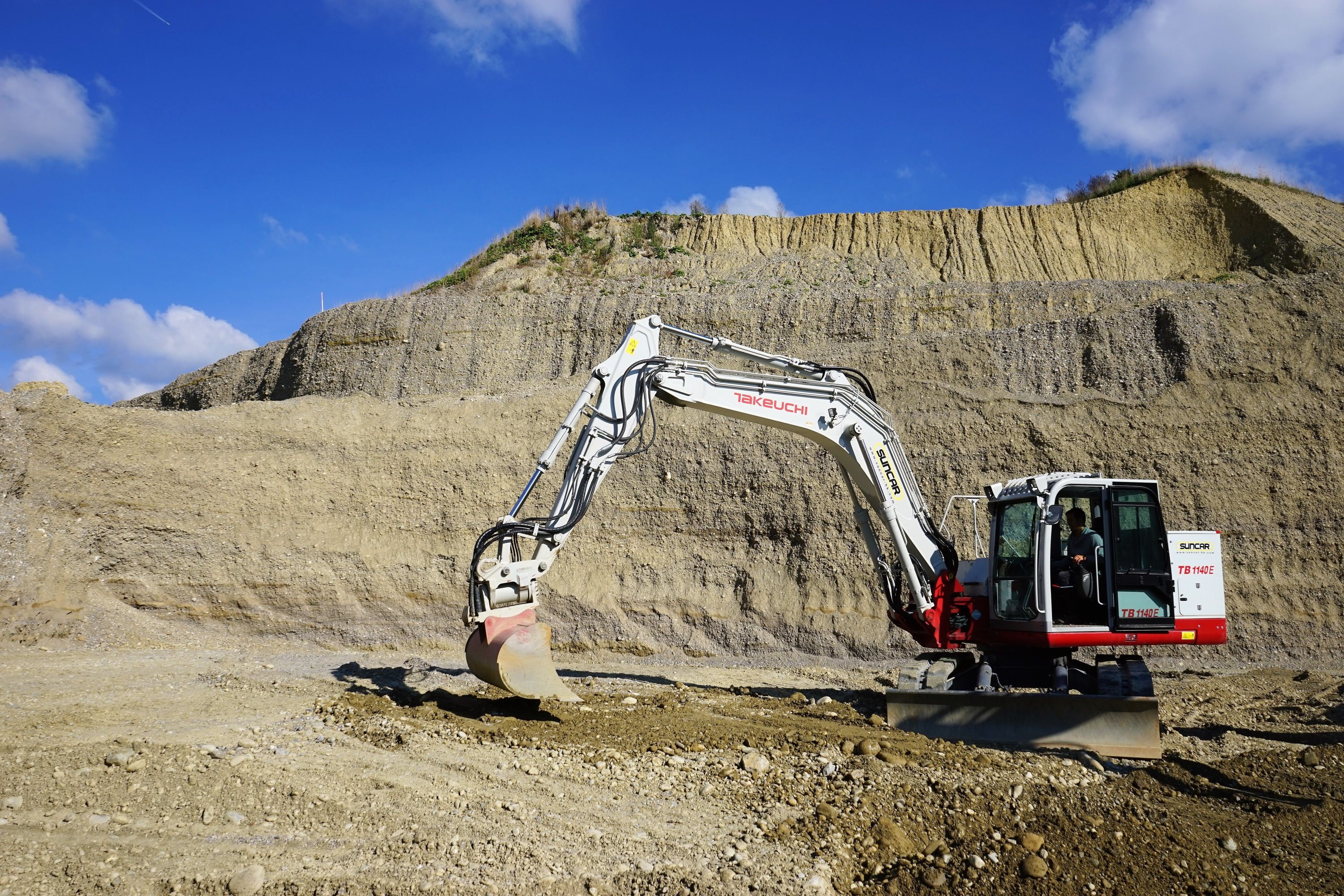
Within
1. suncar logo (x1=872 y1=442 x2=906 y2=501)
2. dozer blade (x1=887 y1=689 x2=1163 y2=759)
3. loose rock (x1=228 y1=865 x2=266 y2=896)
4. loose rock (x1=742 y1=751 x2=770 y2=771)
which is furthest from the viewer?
suncar logo (x1=872 y1=442 x2=906 y2=501)

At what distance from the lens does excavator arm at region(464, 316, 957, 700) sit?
825cm

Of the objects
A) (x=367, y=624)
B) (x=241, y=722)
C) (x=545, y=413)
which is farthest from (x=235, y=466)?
(x=241, y=722)

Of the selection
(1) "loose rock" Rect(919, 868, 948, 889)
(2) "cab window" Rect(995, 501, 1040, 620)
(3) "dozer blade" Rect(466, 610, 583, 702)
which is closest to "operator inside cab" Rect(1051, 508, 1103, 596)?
(2) "cab window" Rect(995, 501, 1040, 620)

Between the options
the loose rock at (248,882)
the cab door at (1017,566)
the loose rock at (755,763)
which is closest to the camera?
the loose rock at (248,882)

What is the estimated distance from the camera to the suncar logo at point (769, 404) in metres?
9.14

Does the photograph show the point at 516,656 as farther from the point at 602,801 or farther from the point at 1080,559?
the point at 1080,559

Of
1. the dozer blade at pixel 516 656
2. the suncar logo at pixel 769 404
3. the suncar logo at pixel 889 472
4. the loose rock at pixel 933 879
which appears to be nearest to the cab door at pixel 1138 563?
the suncar logo at pixel 889 472

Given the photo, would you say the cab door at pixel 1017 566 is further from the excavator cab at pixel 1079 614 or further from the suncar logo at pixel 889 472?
the suncar logo at pixel 889 472

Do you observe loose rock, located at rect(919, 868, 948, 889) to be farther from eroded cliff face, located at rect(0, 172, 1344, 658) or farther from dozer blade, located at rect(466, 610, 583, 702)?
eroded cliff face, located at rect(0, 172, 1344, 658)

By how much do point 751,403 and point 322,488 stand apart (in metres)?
8.04

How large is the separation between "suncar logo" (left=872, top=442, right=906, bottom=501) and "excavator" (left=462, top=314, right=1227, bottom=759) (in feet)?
0.06

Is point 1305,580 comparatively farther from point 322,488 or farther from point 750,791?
point 322,488

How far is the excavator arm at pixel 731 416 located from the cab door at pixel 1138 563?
1559mm

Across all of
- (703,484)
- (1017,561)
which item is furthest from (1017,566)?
(703,484)
